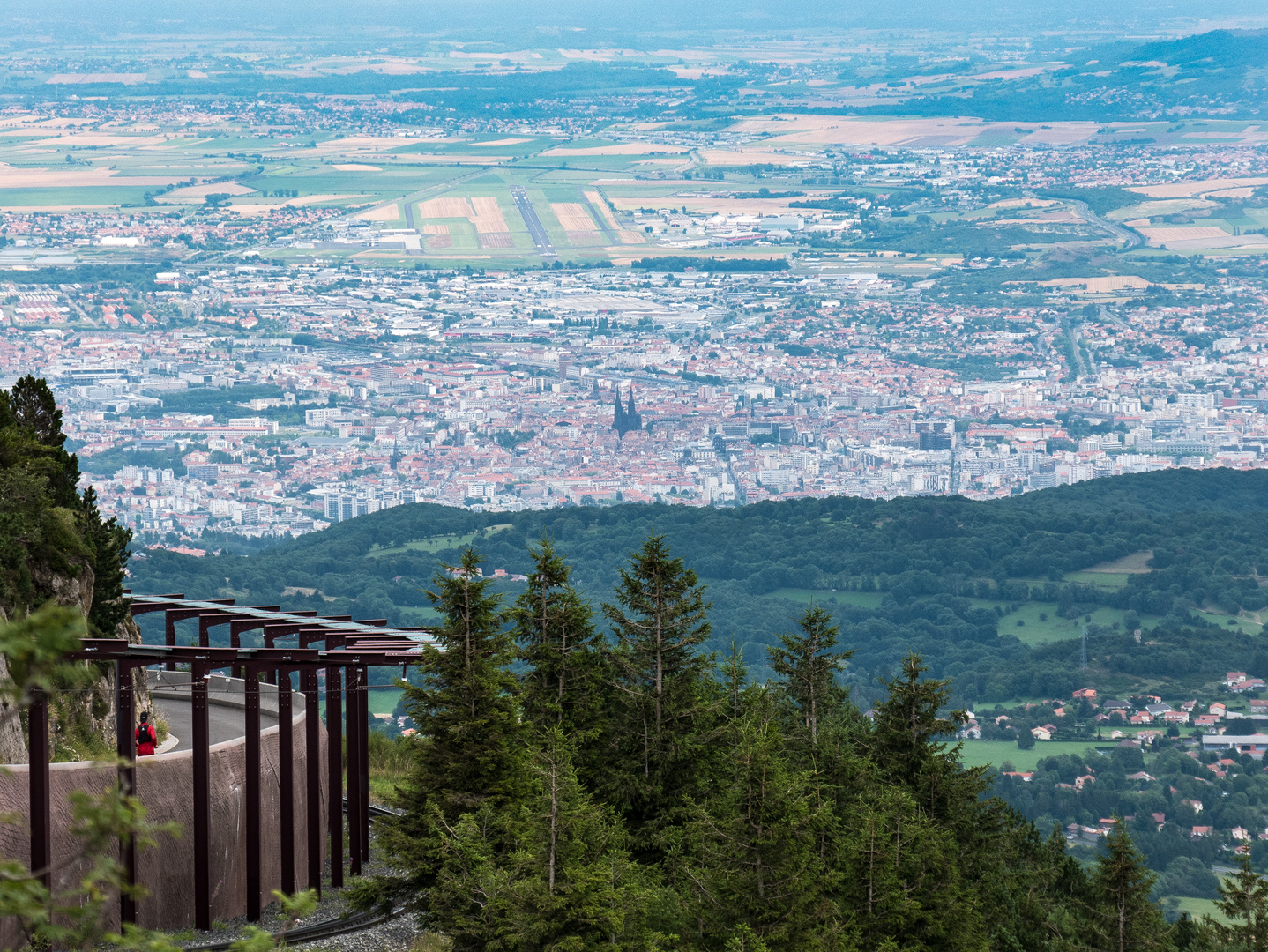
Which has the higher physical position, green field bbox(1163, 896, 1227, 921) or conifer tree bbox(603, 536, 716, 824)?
conifer tree bbox(603, 536, 716, 824)

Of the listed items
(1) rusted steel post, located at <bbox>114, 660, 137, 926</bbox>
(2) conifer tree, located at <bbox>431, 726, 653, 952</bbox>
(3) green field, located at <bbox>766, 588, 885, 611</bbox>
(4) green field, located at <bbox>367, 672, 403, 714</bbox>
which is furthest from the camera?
(3) green field, located at <bbox>766, 588, 885, 611</bbox>

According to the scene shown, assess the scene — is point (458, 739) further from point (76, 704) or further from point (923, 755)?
point (923, 755)

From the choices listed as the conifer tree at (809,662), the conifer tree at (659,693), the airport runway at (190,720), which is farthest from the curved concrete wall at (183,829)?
the conifer tree at (809,662)

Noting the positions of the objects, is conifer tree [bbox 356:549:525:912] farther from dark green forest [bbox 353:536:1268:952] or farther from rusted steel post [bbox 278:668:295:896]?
rusted steel post [bbox 278:668:295:896]

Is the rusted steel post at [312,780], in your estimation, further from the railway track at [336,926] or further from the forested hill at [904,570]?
the forested hill at [904,570]

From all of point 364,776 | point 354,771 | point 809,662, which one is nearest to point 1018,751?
point 809,662

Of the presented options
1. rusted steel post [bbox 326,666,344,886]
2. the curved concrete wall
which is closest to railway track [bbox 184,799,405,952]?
the curved concrete wall

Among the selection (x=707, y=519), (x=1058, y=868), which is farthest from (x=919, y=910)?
(x=707, y=519)
